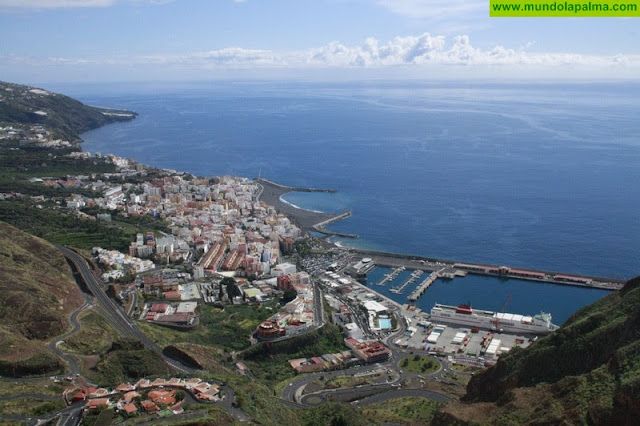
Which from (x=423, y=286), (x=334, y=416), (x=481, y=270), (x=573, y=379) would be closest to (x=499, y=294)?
(x=481, y=270)

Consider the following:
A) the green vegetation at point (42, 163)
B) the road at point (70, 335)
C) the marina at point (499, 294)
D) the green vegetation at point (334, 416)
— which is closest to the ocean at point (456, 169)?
the marina at point (499, 294)

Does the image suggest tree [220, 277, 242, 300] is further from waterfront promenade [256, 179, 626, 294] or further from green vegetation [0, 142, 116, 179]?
green vegetation [0, 142, 116, 179]

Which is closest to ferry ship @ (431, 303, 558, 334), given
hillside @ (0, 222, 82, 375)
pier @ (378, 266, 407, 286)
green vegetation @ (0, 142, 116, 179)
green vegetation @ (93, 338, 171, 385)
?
pier @ (378, 266, 407, 286)

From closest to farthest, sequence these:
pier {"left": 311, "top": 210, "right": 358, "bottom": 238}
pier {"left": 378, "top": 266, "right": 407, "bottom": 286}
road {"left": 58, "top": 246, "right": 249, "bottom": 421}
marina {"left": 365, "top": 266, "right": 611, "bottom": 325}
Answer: road {"left": 58, "top": 246, "right": 249, "bottom": 421} → marina {"left": 365, "top": 266, "right": 611, "bottom": 325} → pier {"left": 378, "top": 266, "right": 407, "bottom": 286} → pier {"left": 311, "top": 210, "right": 358, "bottom": 238}

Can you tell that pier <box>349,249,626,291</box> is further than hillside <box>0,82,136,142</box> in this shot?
No

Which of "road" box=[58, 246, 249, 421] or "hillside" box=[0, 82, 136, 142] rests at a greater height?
"hillside" box=[0, 82, 136, 142]

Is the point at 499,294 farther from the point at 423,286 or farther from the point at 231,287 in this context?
the point at 231,287
